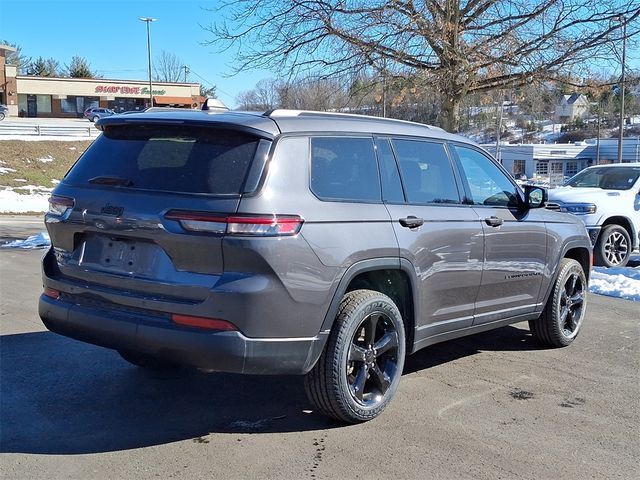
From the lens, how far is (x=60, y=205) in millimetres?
4309

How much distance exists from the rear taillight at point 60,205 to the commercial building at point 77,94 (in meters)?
66.9

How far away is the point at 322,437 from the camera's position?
4.12 m

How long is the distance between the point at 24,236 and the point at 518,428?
11.9 m

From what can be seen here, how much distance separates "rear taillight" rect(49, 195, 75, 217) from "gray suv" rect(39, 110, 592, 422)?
0.04ft

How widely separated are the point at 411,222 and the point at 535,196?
184 cm

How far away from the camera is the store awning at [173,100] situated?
73.2 metres

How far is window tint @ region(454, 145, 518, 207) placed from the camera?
5414mm

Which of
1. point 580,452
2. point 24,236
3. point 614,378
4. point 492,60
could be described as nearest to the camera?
point 580,452

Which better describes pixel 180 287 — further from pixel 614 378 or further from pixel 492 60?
pixel 492 60

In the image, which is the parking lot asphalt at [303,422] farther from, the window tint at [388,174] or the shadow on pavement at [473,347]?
the window tint at [388,174]

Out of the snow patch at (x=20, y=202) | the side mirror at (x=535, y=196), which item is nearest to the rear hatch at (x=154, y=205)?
the side mirror at (x=535, y=196)

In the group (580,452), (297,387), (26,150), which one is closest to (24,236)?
(297,387)

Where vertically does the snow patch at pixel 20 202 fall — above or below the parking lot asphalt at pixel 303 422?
above

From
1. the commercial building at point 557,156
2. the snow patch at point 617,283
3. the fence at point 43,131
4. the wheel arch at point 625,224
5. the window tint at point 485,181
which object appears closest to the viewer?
the window tint at point 485,181
